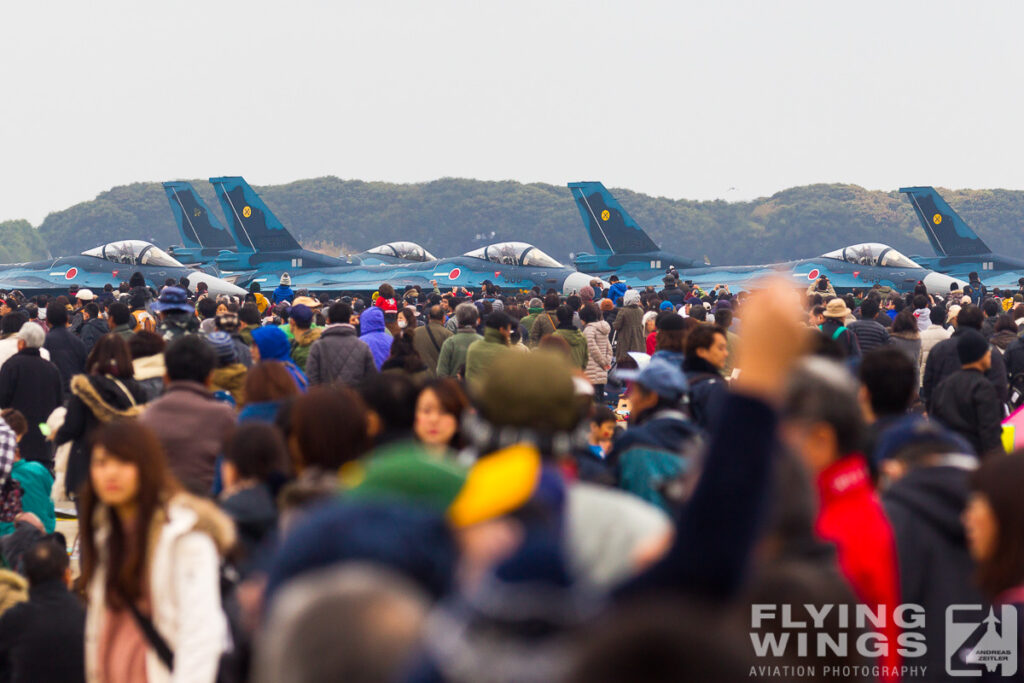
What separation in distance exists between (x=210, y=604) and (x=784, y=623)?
185 cm

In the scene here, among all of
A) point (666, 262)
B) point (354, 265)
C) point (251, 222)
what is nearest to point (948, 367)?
point (666, 262)

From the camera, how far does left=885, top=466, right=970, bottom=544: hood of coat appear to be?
313cm

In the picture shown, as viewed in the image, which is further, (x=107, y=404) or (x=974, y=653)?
(x=107, y=404)

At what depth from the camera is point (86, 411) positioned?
638cm

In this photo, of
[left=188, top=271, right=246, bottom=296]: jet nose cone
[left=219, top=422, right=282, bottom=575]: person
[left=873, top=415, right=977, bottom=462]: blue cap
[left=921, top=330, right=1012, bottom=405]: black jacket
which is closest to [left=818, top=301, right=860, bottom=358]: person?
[left=921, top=330, right=1012, bottom=405]: black jacket

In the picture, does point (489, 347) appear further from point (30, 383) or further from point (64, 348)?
point (64, 348)

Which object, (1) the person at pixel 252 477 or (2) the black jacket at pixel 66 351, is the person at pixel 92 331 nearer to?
(2) the black jacket at pixel 66 351

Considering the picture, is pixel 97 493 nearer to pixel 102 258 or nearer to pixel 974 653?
pixel 974 653

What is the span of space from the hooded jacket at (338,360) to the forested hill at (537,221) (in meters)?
85.0

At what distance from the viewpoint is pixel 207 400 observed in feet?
17.5

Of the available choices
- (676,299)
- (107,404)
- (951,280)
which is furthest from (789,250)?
(107,404)

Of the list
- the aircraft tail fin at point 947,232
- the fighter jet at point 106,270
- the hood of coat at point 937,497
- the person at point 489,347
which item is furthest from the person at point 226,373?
the aircraft tail fin at point 947,232

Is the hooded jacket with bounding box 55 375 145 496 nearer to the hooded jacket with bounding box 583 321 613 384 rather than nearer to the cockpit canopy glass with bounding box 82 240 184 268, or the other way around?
the hooded jacket with bounding box 583 321 613 384

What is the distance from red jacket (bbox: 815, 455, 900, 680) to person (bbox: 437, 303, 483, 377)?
6.65 m
